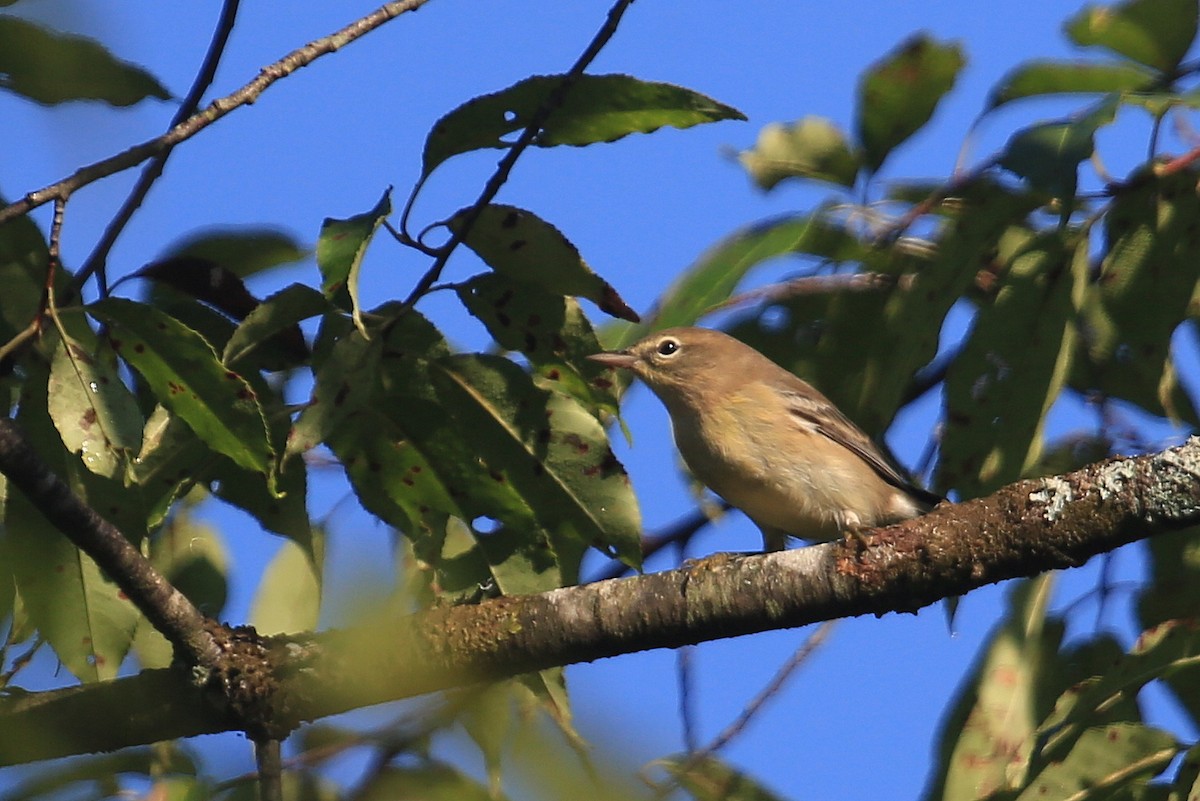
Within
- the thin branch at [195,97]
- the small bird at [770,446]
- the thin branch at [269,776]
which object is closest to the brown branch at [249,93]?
the thin branch at [195,97]


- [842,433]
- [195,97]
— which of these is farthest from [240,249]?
[842,433]

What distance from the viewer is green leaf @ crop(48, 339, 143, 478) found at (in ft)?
8.34

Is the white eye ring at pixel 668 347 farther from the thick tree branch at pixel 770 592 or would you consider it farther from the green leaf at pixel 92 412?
the green leaf at pixel 92 412

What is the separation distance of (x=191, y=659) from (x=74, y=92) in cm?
219

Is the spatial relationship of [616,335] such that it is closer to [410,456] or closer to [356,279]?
[410,456]

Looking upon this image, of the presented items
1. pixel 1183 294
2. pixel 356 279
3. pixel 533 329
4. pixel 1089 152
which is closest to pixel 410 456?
pixel 533 329

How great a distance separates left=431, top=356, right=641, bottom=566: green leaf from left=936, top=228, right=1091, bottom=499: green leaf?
917 mm

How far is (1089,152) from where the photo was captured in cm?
265

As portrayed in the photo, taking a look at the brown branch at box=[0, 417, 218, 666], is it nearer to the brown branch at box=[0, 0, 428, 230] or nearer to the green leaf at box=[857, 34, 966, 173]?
the brown branch at box=[0, 0, 428, 230]

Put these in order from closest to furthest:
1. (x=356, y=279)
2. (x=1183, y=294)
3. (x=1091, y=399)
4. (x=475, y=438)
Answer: (x=356, y=279) < (x=475, y=438) < (x=1183, y=294) < (x=1091, y=399)

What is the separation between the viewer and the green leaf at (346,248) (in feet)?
8.11

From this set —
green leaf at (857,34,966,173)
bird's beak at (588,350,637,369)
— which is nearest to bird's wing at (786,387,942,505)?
bird's beak at (588,350,637,369)

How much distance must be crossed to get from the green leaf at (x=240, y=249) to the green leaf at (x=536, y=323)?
1.54ft

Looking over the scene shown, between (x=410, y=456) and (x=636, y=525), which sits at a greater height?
(x=410, y=456)
